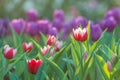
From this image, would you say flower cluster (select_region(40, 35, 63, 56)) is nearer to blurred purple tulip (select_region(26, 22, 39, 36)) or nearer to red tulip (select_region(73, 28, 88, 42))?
red tulip (select_region(73, 28, 88, 42))

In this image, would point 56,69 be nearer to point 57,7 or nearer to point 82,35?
point 82,35

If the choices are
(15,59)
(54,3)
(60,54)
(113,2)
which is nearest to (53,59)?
(60,54)

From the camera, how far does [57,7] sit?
6.67m

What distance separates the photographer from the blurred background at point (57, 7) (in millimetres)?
6191

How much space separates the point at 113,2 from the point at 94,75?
209 inches

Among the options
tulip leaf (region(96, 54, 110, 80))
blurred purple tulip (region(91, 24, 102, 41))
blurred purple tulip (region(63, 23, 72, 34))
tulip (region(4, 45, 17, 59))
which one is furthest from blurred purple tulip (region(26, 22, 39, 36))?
tulip leaf (region(96, 54, 110, 80))

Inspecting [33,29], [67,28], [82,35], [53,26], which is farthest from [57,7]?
[82,35]

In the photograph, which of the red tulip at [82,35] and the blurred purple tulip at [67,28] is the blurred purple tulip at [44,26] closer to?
the blurred purple tulip at [67,28]

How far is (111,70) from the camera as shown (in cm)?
175

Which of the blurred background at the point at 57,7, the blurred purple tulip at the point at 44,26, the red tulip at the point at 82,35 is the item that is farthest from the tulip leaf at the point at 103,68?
the blurred background at the point at 57,7

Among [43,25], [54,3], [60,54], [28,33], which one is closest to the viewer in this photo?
[60,54]

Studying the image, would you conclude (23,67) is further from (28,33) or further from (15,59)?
(28,33)

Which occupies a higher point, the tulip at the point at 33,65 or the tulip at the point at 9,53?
the tulip at the point at 9,53

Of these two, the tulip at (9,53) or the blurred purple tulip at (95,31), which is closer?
the tulip at (9,53)
